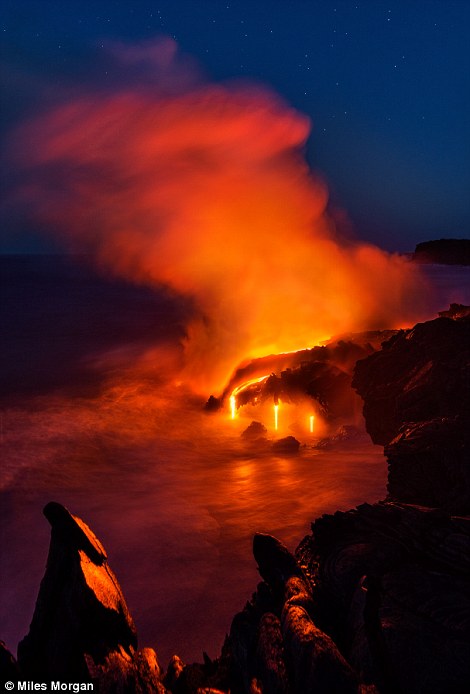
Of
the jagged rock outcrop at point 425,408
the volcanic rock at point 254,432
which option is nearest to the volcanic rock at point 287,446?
the volcanic rock at point 254,432

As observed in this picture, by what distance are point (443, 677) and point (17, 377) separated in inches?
1266

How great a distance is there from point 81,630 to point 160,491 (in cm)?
860

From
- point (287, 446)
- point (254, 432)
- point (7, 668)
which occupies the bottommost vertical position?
point (7, 668)

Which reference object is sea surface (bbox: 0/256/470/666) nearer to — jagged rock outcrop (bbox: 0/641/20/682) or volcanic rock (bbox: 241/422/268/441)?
volcanic rock (bbox: 241/422/268/441)

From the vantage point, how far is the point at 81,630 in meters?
5.35

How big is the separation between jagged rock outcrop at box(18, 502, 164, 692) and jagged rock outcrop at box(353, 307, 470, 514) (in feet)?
18.2

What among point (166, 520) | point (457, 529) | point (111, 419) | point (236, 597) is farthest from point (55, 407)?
Result: point (457, 529)

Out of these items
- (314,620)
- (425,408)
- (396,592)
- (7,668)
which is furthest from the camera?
(425,408)

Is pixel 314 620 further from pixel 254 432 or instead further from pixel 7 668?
pixel 254 432

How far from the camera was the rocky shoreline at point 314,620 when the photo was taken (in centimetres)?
454

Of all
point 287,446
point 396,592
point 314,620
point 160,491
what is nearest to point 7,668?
point 314,620

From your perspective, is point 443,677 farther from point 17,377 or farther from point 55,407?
point 17,377

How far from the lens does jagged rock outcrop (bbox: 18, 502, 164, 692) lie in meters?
5.12

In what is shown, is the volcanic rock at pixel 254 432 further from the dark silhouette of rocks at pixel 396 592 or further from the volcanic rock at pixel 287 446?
the dark silhouette of rocks at pixel 396 592
